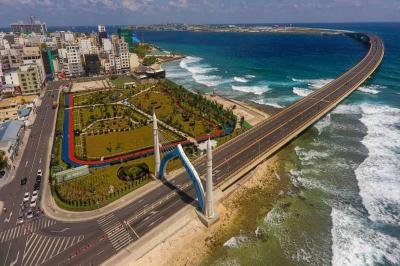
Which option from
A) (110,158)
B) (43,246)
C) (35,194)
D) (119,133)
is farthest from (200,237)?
(119,133)

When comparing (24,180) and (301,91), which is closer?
(24,180)

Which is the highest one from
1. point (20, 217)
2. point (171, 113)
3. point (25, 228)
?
point (171, 113)

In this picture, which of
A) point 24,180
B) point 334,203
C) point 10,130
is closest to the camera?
point 334,203

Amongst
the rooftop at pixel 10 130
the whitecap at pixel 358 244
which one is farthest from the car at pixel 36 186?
the whitecap at pixel 358 244

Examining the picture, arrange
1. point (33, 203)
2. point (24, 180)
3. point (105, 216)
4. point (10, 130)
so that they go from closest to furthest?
point (105, 216) < point (33, 203) < point (24, 180) < point (10, 130)

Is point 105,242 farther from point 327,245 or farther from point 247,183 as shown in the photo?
point 327,245

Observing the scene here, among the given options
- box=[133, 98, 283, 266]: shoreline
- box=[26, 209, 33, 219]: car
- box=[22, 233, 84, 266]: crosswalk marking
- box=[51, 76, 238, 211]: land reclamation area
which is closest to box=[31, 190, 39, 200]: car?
box=[51, 76, 238, 211]: land reclamation area

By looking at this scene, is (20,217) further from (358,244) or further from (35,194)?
(358,244)
